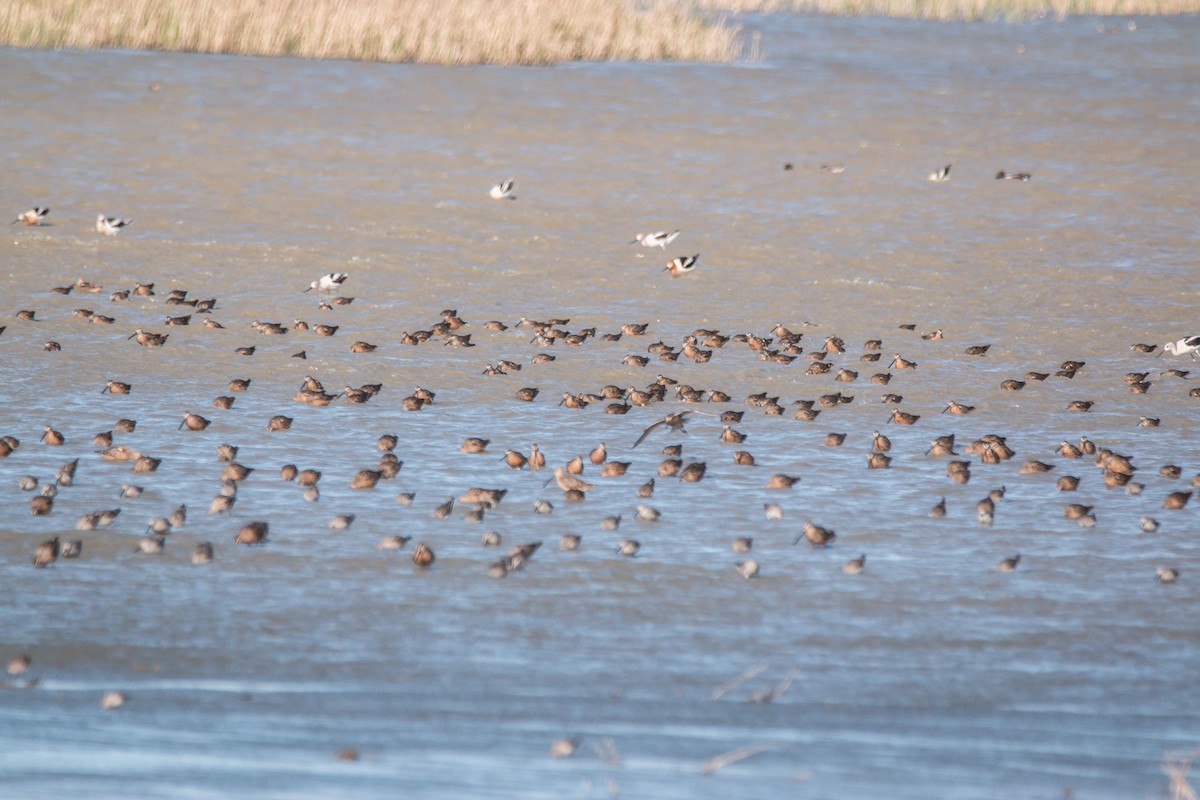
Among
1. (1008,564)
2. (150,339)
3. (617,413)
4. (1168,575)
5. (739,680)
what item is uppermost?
(1168,575)

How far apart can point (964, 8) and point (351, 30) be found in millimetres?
20895

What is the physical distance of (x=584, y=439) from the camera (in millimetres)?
10727

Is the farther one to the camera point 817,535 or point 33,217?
point 33,217

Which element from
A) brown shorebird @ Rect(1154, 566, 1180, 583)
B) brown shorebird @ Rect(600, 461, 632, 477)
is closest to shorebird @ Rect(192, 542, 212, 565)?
brown shorebird @ Rect(600, 461, 632, 477)

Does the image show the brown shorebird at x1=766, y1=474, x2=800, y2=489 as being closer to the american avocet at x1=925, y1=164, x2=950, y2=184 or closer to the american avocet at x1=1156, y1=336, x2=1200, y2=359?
the american avocet at x1=1156, y1=336, x2=1200, y2=359

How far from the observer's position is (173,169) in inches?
699

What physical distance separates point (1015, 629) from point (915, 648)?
609 millimetres

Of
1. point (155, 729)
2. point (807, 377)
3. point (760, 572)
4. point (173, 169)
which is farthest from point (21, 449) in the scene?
point (173, 169)

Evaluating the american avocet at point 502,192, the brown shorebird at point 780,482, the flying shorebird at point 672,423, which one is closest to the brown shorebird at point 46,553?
the flying shorebird at point 672,423

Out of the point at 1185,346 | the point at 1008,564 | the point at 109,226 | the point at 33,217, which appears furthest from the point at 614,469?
the point at 33,217

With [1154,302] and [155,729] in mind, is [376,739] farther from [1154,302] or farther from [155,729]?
[1154,302]

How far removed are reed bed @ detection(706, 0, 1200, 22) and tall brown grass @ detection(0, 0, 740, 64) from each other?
1343 cm

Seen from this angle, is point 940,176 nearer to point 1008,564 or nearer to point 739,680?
point 1008,564

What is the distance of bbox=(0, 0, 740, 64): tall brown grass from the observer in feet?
78.5
